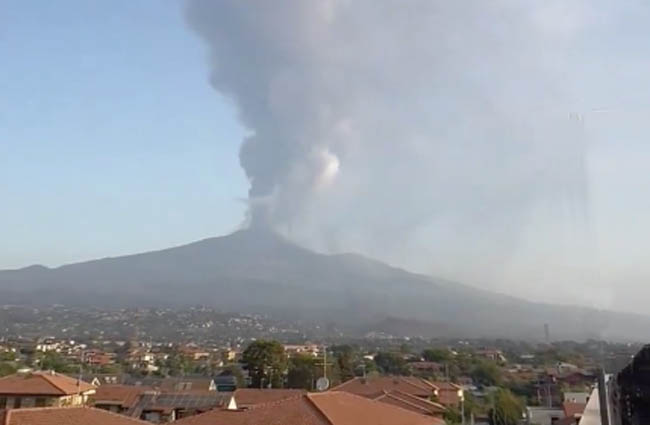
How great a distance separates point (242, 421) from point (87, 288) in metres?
126

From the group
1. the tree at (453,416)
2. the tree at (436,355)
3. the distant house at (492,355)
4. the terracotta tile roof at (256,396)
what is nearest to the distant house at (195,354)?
the tree at (436,355)

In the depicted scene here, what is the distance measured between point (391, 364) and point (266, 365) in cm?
2237

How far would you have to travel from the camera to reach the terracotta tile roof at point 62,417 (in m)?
15.2

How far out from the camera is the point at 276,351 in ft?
141

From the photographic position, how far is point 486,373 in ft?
170

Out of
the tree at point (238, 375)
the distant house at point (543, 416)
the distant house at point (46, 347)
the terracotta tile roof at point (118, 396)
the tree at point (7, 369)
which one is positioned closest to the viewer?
the distant house at point (543, 416)

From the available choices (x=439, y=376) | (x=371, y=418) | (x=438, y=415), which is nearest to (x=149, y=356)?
(x=439, y=376)

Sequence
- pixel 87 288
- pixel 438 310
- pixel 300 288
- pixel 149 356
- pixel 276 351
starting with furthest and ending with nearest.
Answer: pixel 87 288 → pixel 300 288 → pixel 438 310 → pixel 149 356 → pixel 276 351

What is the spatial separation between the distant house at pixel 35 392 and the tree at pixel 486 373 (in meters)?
29.7

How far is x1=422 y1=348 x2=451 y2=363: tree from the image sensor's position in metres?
63.9

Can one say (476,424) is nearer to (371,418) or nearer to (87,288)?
(371,418)

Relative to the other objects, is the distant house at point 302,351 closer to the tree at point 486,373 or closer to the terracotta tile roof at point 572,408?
the tree at point 486,373

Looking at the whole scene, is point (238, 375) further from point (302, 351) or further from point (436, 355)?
point (436, 355)

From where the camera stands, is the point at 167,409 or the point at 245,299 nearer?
the point at 167,409
